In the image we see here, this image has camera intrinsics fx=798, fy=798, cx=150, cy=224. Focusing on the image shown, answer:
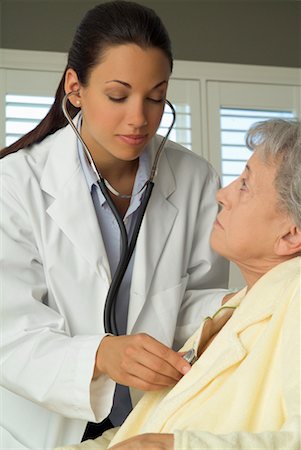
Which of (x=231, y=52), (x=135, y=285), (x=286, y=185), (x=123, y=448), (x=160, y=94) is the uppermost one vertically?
(x=231, y=52)

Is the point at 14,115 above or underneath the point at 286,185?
above

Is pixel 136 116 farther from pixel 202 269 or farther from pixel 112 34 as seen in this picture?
pixel 202 269

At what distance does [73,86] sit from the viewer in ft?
6.15

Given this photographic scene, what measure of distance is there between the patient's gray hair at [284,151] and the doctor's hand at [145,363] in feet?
1.13

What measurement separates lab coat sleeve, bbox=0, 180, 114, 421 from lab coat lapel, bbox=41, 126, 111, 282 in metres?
0.08

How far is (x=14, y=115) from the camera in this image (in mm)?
3854

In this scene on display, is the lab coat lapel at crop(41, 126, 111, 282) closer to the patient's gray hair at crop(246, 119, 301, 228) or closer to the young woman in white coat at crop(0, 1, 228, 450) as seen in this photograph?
the young woman in white coat at crop(0, 1, 228, 450)

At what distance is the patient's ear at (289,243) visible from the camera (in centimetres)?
152

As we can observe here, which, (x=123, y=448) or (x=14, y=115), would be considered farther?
(x=14, y=115)

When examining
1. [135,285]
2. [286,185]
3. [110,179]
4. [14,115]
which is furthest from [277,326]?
[14,115]

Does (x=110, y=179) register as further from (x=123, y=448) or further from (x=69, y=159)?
(x=123, y=448)

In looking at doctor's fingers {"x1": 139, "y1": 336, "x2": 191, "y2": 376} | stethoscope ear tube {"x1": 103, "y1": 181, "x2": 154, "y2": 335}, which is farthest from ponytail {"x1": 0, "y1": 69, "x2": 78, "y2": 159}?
doctor's fingers {"x1": 139, "y1": 336, "x2": 191, "y2": 376}

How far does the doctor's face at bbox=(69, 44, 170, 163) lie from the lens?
1.70m

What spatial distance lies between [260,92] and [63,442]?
2.79 m
